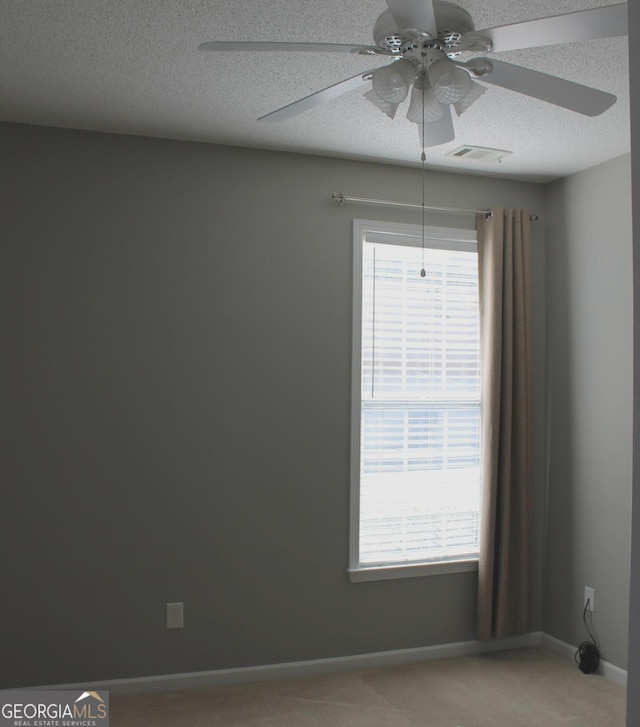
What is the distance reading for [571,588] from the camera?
12.9 feet

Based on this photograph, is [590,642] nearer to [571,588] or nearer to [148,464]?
[571,588]

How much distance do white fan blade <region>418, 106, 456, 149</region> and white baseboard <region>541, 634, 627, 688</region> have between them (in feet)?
8.92

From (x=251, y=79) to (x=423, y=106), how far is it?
3.06 ft

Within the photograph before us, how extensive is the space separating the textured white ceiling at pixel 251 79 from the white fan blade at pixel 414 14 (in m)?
0.50

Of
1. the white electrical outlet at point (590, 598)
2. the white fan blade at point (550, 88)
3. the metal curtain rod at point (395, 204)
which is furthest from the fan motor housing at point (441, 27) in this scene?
the white electrical outlet at point (590, 598)

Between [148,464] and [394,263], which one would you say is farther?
[394,263]

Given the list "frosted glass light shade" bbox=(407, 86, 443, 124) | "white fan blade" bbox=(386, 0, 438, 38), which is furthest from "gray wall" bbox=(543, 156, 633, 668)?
Result: "white fan blade" bbox=(386, 0, 438, 38)

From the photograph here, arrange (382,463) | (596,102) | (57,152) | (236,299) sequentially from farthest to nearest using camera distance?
(382,463) < (236,299) < (57,152) < (596,102)

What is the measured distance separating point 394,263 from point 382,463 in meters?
1.07

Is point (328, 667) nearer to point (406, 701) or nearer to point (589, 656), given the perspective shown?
point (406, 701)

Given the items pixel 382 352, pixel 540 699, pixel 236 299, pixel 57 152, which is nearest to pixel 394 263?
pixel 382 352

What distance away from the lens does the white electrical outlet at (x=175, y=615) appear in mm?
3373

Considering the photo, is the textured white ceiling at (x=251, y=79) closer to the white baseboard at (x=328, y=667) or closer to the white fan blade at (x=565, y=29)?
the white fan blade at (x=565, y=29)

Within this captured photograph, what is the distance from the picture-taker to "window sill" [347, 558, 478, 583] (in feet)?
12.2
